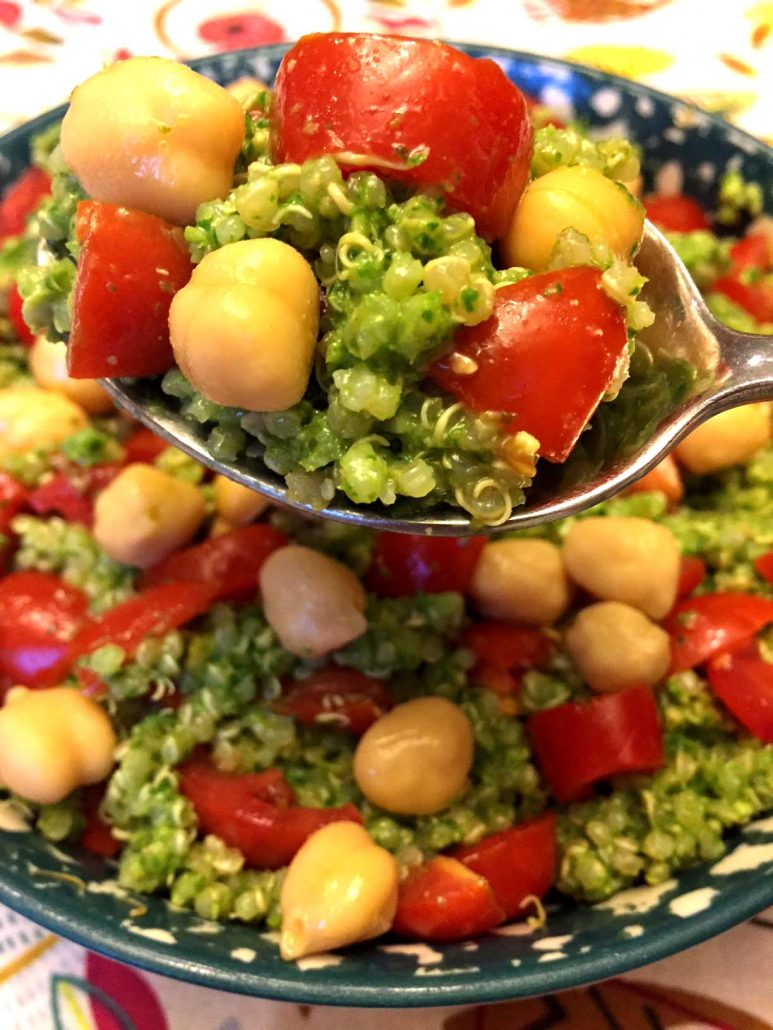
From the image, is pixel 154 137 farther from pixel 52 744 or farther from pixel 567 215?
pixel 52 744

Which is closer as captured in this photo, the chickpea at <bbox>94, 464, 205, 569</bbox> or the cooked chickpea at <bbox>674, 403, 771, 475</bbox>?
the chickpea at <bbox>94, 464, 205, 569</bbox>

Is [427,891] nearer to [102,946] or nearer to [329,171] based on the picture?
[102,946]

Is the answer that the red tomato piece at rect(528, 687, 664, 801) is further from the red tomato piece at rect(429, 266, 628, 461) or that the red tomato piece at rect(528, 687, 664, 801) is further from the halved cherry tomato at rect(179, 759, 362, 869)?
the red tomato piece at rect(429, 266, 628, 461)

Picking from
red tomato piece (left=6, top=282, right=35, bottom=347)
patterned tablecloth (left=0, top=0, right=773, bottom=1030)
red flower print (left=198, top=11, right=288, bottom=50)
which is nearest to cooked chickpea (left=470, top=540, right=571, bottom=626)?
red tomato piece (left=6, top=282, right=35, bottom=347)

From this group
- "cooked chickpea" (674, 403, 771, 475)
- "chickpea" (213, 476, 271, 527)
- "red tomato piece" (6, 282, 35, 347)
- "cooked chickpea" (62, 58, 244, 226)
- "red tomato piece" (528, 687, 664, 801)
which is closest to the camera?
"cooked chickpea" (62, 58, 244, 226)

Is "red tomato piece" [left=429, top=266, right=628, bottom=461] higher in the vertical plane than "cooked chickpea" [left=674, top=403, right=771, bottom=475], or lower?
higher

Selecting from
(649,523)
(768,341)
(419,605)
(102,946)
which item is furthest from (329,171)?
(102,946)

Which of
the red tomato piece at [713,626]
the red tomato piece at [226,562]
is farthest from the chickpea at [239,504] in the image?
the red tomato piece at [713,626]

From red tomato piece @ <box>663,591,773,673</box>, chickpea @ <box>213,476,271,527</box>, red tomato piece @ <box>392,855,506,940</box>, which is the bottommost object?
red tomato piece @ <box>392,855,506,940</box>
